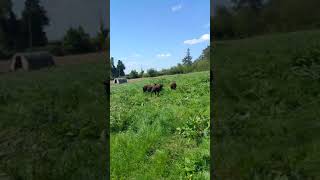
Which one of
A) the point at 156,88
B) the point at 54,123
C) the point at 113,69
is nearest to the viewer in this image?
the point at 54,123

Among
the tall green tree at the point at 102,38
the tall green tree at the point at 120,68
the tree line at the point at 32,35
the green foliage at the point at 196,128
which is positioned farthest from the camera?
the tree line at the point at 32,35

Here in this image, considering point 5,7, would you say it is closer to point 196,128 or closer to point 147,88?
point 147,88

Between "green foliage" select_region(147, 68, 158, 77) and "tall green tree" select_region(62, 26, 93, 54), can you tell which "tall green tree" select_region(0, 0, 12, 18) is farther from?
"green foliage" select_region(147, 68, 158, 77)

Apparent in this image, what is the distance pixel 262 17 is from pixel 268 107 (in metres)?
1.01

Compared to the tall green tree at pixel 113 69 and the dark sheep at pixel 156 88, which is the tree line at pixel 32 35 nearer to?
the tall green tree at pixel 113 69

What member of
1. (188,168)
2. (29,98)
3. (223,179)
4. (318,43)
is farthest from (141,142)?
(318,43)

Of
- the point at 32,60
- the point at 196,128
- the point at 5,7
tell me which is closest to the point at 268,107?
the point at 196,128

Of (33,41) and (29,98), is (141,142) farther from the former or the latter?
(33,41)

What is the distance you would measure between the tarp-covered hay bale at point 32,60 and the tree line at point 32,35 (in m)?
0.06

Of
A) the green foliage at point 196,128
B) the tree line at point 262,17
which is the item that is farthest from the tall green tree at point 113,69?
the tree line at point 262,17

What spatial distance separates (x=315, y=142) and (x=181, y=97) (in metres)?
1.53

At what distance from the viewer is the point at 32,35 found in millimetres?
4086

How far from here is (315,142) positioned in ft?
9.72

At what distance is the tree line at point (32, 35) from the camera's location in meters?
3.98
